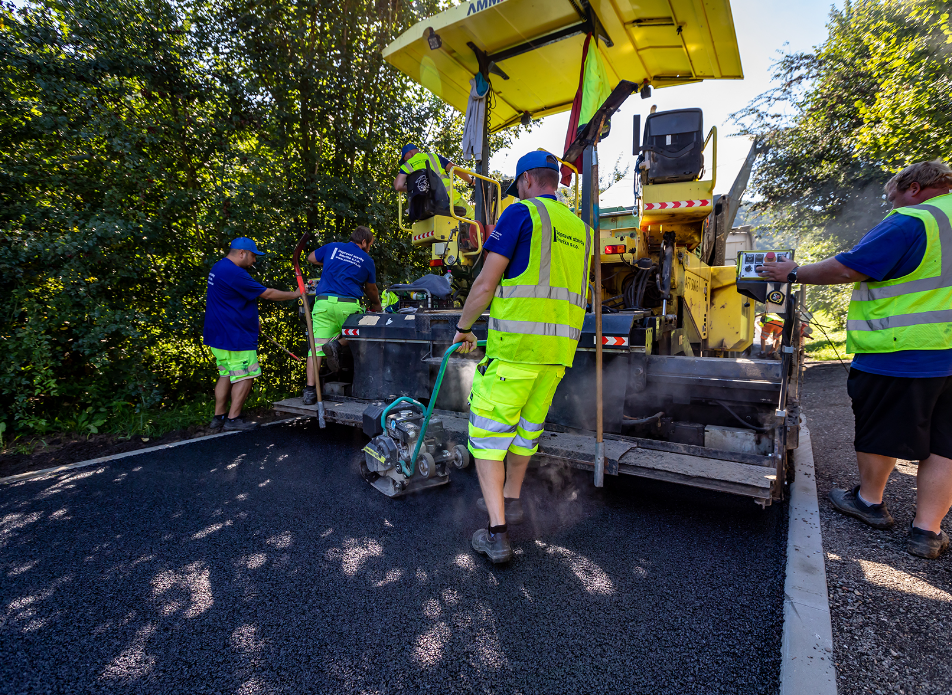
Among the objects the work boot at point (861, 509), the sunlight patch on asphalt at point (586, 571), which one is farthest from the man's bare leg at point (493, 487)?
the work boot at point (861, 509)

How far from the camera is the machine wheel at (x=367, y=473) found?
3463mm

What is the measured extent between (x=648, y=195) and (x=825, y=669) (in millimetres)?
3764

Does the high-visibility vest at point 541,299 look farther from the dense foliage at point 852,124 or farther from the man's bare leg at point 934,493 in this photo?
the dense foliage at point 852,124

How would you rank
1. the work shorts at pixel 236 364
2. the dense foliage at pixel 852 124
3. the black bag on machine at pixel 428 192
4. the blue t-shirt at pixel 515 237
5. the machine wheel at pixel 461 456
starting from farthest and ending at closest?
the dense foliage at pixel 852 124
the work shorts at pixel 236 364
the black bag on machine at pixel 428 192
the machine wheel at pixel 461 456
the blue t-shirt at pixel 515 237

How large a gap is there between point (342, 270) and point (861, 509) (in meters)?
4.59

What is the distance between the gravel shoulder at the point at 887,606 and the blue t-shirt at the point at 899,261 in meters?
0.95

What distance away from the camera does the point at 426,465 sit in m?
3.14

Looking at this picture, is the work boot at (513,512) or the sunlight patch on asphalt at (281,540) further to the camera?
the work boot at (513,512)

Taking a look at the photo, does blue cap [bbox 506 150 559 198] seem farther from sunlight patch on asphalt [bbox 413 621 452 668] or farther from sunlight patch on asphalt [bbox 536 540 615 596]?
sunlight patch on asphalt [bbox 413 621 452 668]

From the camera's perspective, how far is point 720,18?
3.63 meters

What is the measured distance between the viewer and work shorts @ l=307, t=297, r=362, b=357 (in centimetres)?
482

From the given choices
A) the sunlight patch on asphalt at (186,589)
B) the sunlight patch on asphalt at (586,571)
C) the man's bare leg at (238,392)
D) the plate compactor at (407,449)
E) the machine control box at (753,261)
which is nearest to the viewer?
the sunlight patch on asphalt at (186,589)

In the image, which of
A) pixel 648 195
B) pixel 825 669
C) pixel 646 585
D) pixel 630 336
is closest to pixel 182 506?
pixel 646 585

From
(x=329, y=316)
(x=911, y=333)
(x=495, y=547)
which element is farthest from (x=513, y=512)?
(x=329, y=316)
